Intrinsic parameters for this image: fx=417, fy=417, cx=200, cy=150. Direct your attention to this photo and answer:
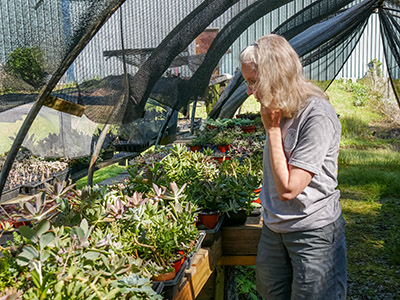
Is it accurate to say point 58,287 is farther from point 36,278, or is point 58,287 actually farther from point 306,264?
point 306,264

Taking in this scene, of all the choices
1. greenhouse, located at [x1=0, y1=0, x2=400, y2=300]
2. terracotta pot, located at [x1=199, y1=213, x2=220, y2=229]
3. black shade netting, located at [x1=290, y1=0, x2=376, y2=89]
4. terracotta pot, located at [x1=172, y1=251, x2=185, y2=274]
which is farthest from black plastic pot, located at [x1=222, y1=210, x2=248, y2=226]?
black shade netting, located at [x1=290, y1=0, x2=376, y2=89]

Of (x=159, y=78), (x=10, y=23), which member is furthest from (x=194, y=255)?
(x=159, y=78)

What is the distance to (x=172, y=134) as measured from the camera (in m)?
6.26

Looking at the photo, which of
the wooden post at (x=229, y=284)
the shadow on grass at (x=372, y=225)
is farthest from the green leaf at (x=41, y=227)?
the shadow on grass at (x=372, y=225)

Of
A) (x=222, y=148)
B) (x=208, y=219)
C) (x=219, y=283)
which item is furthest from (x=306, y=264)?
(x=222, y=148)

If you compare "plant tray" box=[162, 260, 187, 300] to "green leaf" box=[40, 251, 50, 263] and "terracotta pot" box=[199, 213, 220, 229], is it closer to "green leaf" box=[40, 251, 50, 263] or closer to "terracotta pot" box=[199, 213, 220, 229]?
"green leaf" box=[40, 251, 50, 263]

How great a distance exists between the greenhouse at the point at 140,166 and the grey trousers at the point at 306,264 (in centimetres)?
27

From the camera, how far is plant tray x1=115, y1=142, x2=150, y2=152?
19.3 ft

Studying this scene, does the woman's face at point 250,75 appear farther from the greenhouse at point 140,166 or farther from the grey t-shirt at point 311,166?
the greenhouse at point 140,166

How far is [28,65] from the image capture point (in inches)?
81.7

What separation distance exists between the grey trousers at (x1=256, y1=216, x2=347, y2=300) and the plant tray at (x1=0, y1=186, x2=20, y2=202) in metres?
2.75

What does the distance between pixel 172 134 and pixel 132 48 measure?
3714mm

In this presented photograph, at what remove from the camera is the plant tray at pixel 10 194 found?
360cm

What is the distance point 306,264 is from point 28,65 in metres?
1.60
